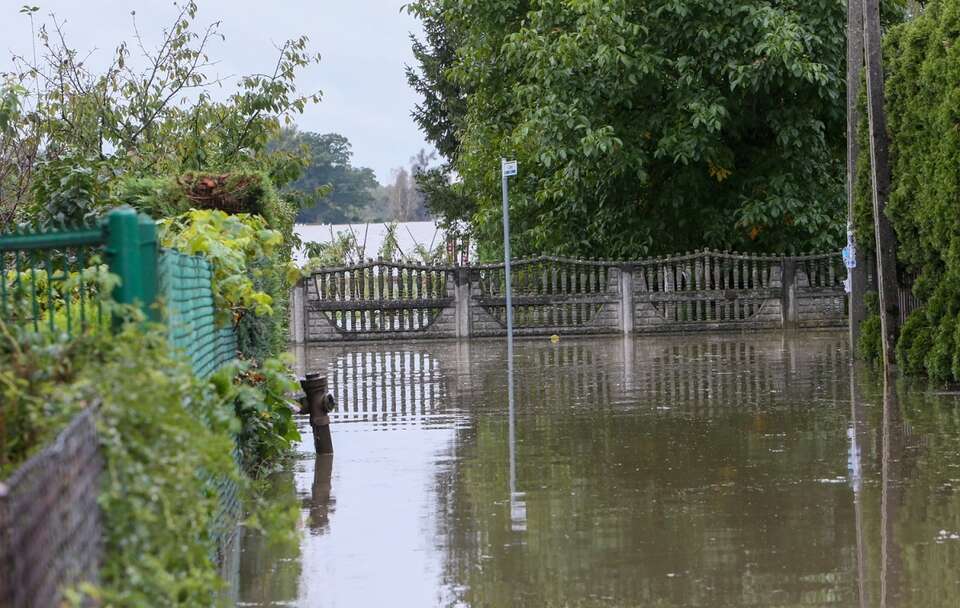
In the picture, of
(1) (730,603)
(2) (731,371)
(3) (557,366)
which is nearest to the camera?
(1) (730,603)

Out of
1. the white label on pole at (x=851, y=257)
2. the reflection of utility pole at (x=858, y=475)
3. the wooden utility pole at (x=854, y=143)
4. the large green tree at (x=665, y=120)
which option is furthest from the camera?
the large green tree at (x=665, y=120)

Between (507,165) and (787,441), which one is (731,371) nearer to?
(507,165)

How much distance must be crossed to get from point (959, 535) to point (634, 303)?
71.5 feet

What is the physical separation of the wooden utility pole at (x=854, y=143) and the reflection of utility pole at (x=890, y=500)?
5.40m

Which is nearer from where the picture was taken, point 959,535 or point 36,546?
point 36,546

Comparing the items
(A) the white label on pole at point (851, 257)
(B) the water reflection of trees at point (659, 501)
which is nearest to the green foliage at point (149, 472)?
(B) the water reflection of trees at point (659, 501)

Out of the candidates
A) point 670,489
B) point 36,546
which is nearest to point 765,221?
point 670,489

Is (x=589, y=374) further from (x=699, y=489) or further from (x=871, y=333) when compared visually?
(x=699, y=489)

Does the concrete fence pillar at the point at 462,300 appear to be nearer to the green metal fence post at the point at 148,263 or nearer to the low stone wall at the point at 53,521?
the green metal fence post at the point at 148,263

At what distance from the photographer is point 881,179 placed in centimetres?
1781

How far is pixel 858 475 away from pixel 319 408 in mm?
4287

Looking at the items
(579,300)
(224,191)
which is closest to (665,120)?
(579,300)

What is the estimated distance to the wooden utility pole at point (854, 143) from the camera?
19.7 m

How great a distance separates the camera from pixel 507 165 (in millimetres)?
21625
